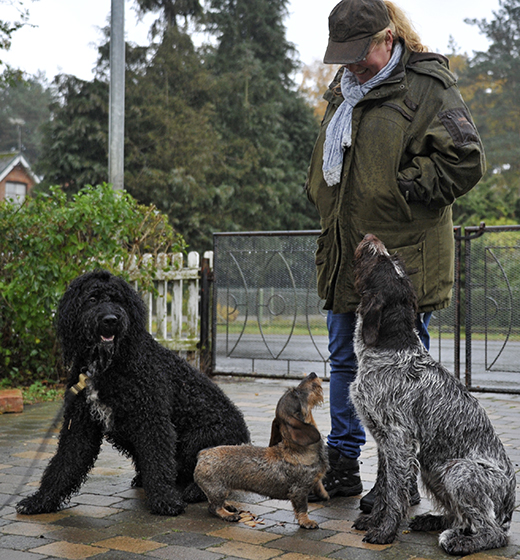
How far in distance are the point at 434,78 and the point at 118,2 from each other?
7.79m

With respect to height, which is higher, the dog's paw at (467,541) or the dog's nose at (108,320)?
the dog's nose at (108,320)

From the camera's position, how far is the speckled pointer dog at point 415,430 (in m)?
3.14

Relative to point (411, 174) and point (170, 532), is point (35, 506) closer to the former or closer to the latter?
point (170, 532)

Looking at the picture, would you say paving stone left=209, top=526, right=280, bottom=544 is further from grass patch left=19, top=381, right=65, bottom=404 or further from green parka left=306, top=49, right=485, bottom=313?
grass patch left=19, top=381, right=65, bottom=404

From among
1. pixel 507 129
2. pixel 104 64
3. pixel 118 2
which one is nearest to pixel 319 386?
pixel 118 2

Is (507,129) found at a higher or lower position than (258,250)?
higher

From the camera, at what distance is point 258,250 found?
9.28 metres

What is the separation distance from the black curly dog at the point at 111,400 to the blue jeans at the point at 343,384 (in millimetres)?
884

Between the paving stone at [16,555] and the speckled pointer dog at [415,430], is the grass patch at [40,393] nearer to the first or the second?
the paving stone at [16,555]

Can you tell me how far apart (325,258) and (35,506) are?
2054 mm

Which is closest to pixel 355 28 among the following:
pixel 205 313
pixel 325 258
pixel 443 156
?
pixel 443 156

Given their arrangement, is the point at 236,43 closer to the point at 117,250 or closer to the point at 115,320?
the point at 117,250

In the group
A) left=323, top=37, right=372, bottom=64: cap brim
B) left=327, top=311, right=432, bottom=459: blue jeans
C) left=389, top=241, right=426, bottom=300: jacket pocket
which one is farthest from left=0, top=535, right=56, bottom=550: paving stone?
left=323, top=37, right=372, bottom=64: cap brim

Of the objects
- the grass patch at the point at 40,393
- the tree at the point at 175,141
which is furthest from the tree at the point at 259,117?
the grass patch at the point at 40,393
